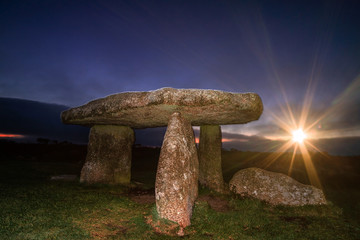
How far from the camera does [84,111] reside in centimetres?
911

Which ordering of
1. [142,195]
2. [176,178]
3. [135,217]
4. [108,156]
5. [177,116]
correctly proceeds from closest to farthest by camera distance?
[176,178] < [135,217] < [177,116] < [142,195] < [108,156]

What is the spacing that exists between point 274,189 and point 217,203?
7.79ft

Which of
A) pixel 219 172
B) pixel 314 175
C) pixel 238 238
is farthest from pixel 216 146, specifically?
pixel 314 175

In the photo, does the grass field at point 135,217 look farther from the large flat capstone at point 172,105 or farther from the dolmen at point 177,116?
the large flat capstone at point 172,105

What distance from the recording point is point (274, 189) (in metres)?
9.37

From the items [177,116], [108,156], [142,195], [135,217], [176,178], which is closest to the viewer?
[176,178]

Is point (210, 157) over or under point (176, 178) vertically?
over

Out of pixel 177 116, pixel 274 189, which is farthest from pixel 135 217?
pixel 274 189

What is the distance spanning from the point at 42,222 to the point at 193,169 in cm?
422

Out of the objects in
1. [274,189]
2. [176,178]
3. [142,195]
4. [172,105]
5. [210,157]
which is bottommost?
[142,195]

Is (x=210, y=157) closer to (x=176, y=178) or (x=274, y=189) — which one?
(x=274, y=189)

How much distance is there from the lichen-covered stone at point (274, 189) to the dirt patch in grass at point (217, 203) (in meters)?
1.03

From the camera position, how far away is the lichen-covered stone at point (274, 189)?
9016 millimetres

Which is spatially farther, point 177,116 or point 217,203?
point 217,203
